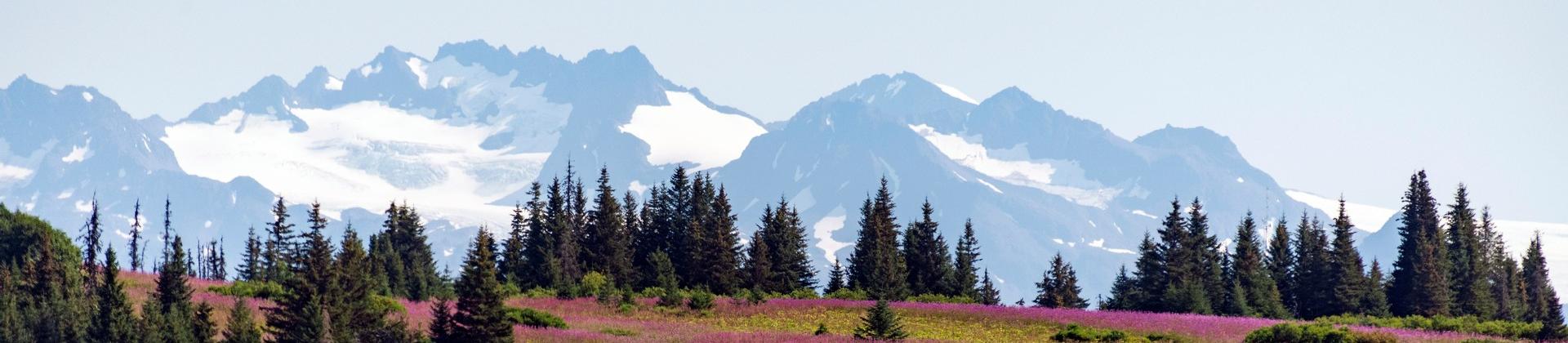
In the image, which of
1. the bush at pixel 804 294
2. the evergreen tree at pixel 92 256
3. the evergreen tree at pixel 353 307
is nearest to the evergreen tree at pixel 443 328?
the evergreen tree at pixel 353 307

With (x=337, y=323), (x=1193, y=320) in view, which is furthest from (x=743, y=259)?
(x=337, y=323)

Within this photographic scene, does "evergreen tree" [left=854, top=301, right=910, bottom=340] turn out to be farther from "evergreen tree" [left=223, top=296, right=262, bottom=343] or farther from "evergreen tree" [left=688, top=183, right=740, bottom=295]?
"evergreen tree" [left=688, top=183, right=740, bottom=295]

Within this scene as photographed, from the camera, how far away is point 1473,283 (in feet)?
291

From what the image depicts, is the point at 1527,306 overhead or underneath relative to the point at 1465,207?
underneath

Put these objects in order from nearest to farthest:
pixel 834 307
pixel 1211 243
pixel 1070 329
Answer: pixel 1070 329 → pixel 834 307 → pixel 1211 243

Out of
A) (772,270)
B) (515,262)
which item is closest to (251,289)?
(515,262)

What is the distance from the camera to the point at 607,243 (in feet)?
310

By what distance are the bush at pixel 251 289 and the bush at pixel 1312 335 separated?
31.7m

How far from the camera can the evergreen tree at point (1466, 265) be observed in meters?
86.4

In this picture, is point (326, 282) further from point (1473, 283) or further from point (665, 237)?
point (1473, 283)

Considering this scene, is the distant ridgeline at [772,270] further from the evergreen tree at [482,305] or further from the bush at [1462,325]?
the evergreen tree at [482,305]

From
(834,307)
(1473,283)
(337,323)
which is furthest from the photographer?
(1473,283)

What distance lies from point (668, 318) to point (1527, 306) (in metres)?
59.9

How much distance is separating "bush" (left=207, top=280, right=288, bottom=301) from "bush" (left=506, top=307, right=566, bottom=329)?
10.1 metres
